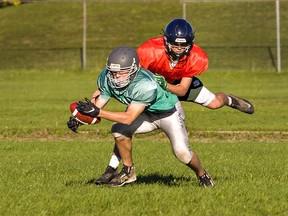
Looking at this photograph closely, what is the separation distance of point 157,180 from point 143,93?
195 centimetres

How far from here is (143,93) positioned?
8938 mm

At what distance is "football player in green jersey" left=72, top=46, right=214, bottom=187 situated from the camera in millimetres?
8797

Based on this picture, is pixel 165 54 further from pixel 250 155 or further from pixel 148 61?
pixel 250 155

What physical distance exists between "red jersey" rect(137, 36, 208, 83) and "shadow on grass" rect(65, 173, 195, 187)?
1300 mm

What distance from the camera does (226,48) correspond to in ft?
123

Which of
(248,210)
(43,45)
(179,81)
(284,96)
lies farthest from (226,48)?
(248,210)

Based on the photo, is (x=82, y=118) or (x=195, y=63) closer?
(x=82, y=118)

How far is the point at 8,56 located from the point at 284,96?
16.5 metres

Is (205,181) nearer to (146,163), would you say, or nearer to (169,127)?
(169,127)

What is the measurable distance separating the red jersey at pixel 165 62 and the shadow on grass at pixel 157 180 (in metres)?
1.30

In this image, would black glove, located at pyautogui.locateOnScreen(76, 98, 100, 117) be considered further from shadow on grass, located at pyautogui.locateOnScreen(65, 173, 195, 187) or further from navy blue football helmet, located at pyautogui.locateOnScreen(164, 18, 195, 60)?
navy blue football helmet, located at pyautogui.locateOnScreen(164, 18, 195, 60)

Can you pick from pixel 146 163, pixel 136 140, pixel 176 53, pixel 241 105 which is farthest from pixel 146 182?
pixel 136 140

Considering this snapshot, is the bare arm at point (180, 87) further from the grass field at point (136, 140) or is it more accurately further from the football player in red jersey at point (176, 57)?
the grass field at point (136, 140)

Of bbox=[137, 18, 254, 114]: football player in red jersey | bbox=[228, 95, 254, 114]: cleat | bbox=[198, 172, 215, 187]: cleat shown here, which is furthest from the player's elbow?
bbox=[228, 95, 254, 114]: cleat
